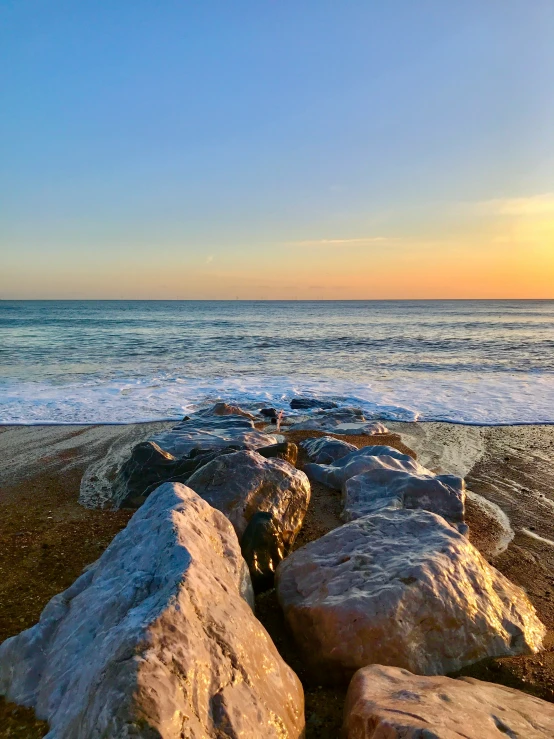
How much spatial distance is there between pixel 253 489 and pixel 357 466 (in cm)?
165

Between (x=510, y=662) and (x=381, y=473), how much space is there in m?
2.35

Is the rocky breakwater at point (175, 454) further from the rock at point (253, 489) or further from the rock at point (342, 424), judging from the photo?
the rock at point (342, 424)

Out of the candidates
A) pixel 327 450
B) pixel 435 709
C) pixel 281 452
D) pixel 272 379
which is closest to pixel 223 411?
pixel 327 450

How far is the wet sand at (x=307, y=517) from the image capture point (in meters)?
2.69

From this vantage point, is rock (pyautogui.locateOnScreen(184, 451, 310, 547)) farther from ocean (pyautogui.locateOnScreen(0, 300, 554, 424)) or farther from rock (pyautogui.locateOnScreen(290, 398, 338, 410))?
rock (pyautogui.locateOnScreen(290, 398, 338, 410))

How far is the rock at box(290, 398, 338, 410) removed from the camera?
10405 mm

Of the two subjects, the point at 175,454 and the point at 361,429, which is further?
the point at 361,429

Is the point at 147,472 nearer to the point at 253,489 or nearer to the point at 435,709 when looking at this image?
the point at 253,489

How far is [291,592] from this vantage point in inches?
121

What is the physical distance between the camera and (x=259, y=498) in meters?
4.14

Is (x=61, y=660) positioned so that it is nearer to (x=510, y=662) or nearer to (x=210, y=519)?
(x=210, y=519)

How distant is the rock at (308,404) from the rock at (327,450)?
3312 millimetres

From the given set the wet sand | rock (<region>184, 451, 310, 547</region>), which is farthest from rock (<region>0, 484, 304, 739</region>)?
rock (<region>184, 451, 310, 547</region>)

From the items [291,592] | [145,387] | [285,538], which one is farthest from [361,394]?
[291,592]
